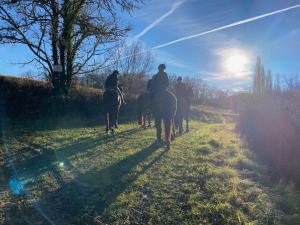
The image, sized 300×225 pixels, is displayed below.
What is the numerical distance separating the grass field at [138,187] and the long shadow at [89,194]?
0.02 m

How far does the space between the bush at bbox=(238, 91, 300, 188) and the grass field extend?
1128mm

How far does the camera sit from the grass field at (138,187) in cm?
693

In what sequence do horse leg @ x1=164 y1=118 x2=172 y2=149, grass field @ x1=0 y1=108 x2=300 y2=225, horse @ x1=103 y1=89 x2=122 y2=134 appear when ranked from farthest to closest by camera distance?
horse @ x1=103 y1=89 x2=122 y2=134, horse leg @ x1=164 y1=118 x2=172 y2=149, grass field @ x1=0 y1=108 x2=300 y2=225

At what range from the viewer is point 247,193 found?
8703 millimetres

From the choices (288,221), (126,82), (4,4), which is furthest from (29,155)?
(126,82)

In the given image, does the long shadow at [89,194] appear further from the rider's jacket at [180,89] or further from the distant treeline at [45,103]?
the distant treeline at [45,103]

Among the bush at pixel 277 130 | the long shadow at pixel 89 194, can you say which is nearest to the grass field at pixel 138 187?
the long shadow at pixel 89 194

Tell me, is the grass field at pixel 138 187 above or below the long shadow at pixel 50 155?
below

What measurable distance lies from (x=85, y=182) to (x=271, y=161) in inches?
311

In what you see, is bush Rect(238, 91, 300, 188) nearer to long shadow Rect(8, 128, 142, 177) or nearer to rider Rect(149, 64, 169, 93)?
rider Rect(149, 64, 169, 93)

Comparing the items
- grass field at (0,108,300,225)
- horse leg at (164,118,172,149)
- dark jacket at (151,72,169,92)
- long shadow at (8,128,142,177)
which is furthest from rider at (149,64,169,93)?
long shadow at (8,128,142,177)

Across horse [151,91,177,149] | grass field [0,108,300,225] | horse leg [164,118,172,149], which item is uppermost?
horse [151,91,177,149]

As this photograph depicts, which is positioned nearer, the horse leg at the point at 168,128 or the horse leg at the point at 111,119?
the horse leg at the point at 168,128

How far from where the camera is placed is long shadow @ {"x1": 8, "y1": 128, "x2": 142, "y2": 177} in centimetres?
955
